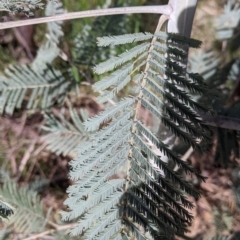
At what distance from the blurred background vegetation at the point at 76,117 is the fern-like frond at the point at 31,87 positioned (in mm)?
51

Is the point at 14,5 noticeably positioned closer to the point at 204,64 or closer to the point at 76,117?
the point at 76,117

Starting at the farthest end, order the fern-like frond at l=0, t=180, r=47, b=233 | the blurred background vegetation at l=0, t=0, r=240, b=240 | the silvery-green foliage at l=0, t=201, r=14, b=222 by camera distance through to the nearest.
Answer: the blurred background vegetation at l=0, t=0, r=240, b=240 < the fern-like frond at l=0, t=180, r=47, b=233 < the silvery-green foliage at l=0, t=201, r=14, b=222

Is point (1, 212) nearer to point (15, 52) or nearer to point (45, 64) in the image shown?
point (45, 64)

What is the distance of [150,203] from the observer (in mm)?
602

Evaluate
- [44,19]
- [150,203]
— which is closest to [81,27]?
[44,19]

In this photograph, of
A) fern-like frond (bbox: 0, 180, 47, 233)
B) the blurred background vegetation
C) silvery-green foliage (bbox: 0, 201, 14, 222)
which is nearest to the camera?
silvery-green foliage (bbox: 0, 201, 14, 222)

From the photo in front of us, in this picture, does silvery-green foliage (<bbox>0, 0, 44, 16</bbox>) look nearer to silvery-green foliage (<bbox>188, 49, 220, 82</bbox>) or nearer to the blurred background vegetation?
the blurred background vegetation

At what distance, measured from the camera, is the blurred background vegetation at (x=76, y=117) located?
1213mm

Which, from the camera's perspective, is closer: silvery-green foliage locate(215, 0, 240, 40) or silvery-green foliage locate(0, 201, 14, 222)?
silvery-green foliage locate(0, 201, 14, 222)

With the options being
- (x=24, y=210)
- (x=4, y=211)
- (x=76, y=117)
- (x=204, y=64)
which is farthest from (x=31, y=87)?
(x=4, y=211)

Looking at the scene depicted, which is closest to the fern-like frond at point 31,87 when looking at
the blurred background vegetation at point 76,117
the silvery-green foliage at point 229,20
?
the blurred background vegetation at point 76,117

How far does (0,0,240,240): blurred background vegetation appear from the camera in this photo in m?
1.21

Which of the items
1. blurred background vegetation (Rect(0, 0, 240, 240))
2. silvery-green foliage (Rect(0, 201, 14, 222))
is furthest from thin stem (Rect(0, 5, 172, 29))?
blurred background vegetation (Rect(0, 0, 240, 240))

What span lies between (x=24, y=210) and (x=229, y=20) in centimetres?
85
